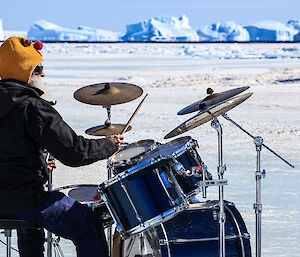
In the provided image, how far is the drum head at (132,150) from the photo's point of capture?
315 cm

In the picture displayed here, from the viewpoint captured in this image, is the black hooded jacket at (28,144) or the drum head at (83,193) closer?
the black hooded jacket at (28,144)

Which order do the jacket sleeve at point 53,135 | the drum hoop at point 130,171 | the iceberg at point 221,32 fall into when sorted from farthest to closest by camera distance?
the iceberg at point 221,32
the drum hoop at point 130,171
the jacket sleeve at point 53,135

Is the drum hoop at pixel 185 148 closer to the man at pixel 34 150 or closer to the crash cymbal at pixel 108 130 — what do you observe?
the man at pixel 34 150

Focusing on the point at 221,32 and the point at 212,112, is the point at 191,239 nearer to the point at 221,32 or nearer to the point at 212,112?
the point at 212,112

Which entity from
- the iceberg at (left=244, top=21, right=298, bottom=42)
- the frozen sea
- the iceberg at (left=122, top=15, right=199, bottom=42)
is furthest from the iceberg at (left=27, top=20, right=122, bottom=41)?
the frozen sea

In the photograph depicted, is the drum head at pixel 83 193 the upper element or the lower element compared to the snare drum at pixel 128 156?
lower

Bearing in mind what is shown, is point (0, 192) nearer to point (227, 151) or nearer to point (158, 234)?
point (158, 234)

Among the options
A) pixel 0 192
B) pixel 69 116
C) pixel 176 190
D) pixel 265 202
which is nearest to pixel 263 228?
pixel 265 202

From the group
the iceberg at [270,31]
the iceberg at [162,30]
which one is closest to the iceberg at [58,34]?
the iceberg at [162,30]

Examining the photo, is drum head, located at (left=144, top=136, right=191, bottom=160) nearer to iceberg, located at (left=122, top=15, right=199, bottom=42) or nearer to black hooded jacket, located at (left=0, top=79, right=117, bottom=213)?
black hooded jacket, located at (left=0, top=79, right=117, bottom=213)

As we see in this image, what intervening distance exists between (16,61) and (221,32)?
8170cm

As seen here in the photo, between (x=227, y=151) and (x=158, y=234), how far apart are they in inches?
170

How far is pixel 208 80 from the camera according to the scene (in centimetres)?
1655

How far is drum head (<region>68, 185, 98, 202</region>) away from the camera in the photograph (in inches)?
123
